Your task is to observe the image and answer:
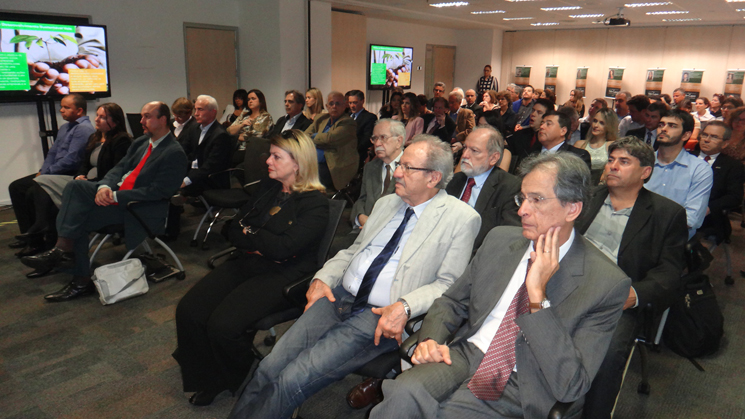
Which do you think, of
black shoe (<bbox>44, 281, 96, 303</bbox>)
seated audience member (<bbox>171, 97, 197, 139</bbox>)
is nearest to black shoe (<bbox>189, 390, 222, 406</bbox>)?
black shoe (<bbox>44, 281, 96, 303</bbox>)

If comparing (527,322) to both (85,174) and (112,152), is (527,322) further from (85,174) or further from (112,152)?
(85,174)

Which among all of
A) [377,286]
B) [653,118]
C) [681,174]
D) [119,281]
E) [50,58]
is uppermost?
[50,58]

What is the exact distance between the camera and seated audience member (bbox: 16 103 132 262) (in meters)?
4.11

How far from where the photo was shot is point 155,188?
373 cm

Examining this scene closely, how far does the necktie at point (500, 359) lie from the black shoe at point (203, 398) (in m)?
1.43

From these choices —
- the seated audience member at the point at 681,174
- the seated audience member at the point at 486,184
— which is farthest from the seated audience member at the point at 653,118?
the seated audience member at the point at 486,184

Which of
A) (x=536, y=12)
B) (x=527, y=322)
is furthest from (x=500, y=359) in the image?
(x=536, y=12)

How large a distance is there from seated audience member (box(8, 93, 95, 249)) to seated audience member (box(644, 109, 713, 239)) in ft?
16.3

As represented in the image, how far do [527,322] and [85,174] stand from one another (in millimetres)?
4503

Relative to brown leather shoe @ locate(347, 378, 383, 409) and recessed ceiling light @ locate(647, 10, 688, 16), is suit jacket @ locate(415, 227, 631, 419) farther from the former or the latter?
recessed ceiling light @ locate(647, 10, 688, 16)

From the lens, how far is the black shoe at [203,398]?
2.49 m

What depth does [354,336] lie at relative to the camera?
82.3 inches

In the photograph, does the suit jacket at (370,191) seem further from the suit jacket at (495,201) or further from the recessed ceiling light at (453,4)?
the recessed ceiling light at (453,4)

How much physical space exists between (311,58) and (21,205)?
213 inches
